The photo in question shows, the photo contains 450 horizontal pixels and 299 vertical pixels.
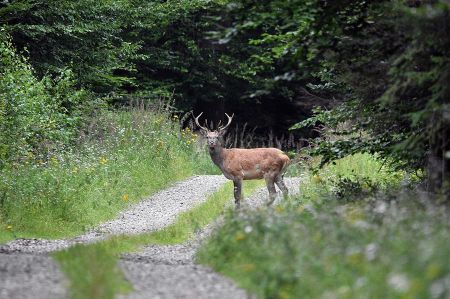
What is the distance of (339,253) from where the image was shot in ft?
23.5

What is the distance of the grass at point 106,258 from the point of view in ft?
24.5

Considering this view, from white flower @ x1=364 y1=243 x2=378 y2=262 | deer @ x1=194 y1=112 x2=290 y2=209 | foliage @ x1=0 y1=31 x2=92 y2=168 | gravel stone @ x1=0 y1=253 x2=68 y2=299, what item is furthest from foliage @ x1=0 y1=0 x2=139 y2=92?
white flower @ x1=364 y1=243 x2=378 y2=262

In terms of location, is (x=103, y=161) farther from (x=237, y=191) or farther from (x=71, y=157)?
(x=237, y=191)

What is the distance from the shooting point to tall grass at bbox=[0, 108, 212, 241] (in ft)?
50.7

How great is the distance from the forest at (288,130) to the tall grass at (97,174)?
0.05 m

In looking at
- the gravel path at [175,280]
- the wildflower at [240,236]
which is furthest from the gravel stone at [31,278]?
the wildflower at [240,236]

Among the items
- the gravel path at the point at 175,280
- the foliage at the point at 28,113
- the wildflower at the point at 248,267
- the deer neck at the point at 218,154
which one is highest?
the wildflower at the point at 248,267

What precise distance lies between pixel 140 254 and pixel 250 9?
3700 millimetres

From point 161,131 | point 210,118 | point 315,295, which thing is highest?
point 315,295

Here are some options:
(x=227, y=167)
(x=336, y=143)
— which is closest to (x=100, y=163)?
(x=227, y=167)

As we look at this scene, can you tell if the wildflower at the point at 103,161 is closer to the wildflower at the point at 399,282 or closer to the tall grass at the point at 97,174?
the tall grass at the point at 97,174

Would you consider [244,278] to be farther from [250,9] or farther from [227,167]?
[227,167]

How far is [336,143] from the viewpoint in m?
14.0

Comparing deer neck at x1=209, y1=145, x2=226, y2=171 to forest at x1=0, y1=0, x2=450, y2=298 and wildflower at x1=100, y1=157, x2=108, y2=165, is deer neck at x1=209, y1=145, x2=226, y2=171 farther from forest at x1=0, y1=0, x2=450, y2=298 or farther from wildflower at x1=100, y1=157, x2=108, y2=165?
wildflower at x1=100, y1=157, x2=108, y2=165
